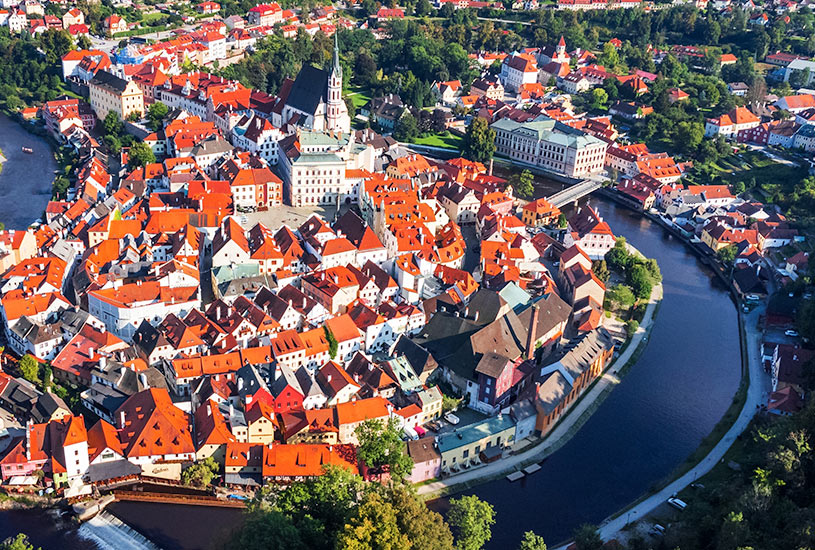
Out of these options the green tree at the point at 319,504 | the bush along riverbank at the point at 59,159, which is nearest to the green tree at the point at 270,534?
the green tree at the point at 319,504

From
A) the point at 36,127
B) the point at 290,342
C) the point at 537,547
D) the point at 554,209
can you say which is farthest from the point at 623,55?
the point at 537,547

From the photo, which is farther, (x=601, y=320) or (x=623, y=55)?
(x=623, y=55)

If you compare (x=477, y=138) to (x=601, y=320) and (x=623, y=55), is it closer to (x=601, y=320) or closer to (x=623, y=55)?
(x=601, y=320)

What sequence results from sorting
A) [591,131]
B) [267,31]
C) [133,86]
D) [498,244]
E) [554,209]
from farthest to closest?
[267,31] < [591,131] < [133,86] < [554,209] < [498,244]

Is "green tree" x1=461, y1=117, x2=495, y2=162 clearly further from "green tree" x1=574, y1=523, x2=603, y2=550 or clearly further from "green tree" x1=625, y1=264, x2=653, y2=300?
"green tree" x1=574, y1=523, x2=603, y2=550

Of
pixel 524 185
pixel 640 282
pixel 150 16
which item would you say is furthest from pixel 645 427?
pixel 150 16

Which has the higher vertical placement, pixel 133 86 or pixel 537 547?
pixel 133 86
